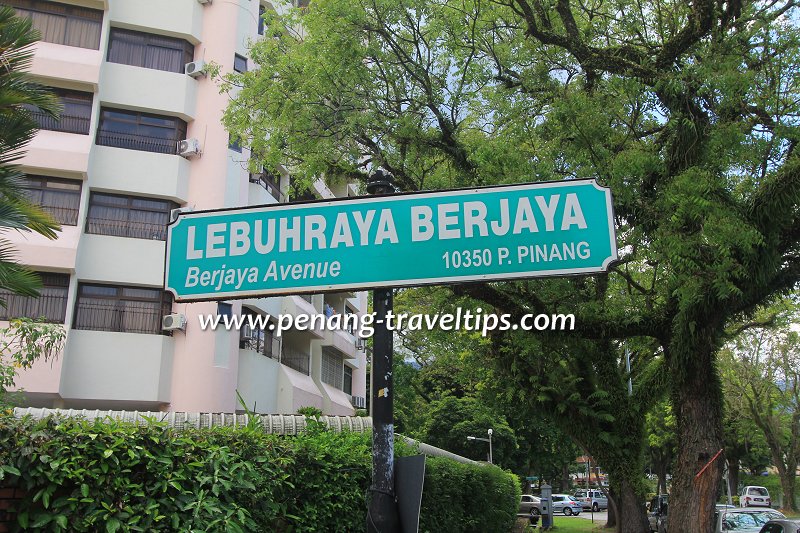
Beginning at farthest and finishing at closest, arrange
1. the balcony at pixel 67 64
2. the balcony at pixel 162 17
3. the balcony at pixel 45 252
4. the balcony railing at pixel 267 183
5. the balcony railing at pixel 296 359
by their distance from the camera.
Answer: the balcony railing at pixel 296 359 → the balcony railing at pixel 267 183 → the balcony at pixel 162 17 → the balcony at pixel 67 64 → the balcony at pixel 45 252

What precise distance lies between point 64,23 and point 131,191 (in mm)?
5240

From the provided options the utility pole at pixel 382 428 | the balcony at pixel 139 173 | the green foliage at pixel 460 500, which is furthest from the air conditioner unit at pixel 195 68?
Result: the utility pole at pixel 382 428

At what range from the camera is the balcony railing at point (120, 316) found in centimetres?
1934

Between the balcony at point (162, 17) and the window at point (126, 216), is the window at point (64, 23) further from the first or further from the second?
the window at point (126, 216)

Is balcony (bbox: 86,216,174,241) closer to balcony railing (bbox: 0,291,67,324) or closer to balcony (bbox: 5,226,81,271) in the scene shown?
balcony (bbox: 5,226,81,271)

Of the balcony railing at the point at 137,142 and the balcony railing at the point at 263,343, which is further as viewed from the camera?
the balcony railing at the point at 263,343

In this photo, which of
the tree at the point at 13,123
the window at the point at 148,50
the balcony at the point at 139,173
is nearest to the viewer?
the tree at the point at 13,123

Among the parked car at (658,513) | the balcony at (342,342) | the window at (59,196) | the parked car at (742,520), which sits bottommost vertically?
the parked car at (658,513)

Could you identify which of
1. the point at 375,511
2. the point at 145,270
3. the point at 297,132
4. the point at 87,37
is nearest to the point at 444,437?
the point at 145,270

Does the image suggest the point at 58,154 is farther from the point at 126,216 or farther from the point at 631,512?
the point at 631,512

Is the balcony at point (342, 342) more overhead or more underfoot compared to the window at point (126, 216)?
more underfoot

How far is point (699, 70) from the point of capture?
9680mm

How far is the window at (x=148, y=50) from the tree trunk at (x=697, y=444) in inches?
680

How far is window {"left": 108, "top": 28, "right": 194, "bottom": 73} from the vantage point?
21203mm
